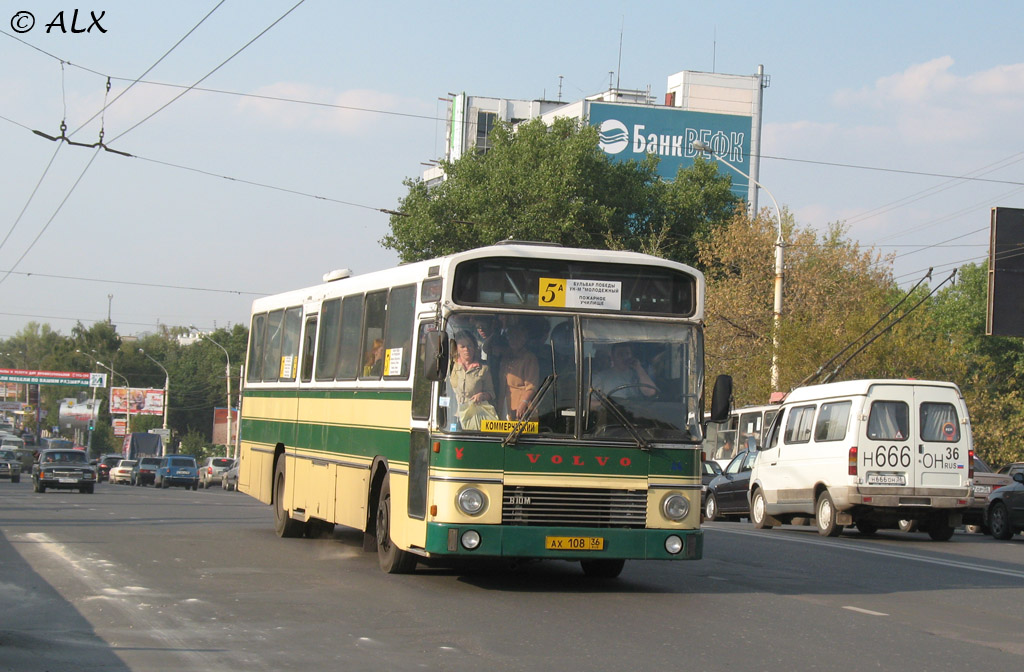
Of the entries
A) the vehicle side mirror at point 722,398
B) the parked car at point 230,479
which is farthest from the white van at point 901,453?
the parked car at point 230,479

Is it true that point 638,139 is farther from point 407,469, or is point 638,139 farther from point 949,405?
point 407,469

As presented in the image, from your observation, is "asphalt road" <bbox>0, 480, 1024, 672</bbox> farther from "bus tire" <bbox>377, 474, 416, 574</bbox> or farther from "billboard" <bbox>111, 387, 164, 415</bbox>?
"billboard" <bbox>111, 387, 164, 415</bbox>

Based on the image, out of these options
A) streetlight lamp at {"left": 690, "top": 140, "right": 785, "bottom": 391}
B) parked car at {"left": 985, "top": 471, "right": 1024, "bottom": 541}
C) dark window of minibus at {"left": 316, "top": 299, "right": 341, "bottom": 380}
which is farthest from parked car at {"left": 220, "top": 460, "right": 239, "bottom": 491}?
dark window of minibus at {"left": 316, "top": 299, "right": 341, "bottom": 380}

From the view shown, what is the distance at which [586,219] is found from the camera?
57.1m

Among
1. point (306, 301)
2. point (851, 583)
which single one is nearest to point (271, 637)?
point (851, 583)

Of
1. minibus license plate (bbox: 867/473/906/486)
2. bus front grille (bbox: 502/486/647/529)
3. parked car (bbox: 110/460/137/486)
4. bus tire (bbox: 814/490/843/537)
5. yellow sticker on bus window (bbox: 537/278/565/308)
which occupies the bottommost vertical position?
parked car (bbox: 110/460/137/486)

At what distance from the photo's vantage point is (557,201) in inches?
2216

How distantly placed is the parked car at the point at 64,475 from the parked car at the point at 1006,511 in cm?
2789

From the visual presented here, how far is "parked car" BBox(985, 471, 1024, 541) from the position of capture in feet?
79.8

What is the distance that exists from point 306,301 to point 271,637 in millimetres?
8605

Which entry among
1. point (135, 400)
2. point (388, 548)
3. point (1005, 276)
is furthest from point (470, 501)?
point (135, 400)

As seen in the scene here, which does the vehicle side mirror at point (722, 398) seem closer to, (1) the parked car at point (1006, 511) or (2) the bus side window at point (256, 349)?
(2) the bus side window at point (256, 349)

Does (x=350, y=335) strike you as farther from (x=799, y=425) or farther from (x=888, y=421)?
(x=799, y=425)

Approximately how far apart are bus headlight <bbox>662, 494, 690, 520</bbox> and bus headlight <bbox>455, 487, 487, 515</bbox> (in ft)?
5.52
